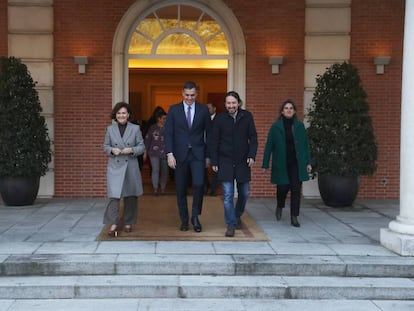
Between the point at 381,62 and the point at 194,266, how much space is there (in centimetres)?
645

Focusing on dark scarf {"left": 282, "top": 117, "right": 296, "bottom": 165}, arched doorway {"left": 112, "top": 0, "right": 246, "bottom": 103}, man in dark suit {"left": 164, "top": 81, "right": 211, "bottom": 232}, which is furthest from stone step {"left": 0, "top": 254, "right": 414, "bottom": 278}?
arched doorway {"left": 112, "top": 0, "right": 246, "bottom": 103}

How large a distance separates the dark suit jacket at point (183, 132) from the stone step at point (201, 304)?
2288 millimetres

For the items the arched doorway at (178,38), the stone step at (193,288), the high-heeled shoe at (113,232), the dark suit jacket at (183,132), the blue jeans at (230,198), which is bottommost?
the stone step at (193,288)

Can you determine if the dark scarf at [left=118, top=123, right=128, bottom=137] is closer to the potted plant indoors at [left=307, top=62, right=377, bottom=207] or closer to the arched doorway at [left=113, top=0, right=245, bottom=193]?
the arched doorway at [left=113, top=0, right=245, bottom=193]

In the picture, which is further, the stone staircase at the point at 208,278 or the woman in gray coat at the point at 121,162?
the woman in gray coat at the point at 121,162

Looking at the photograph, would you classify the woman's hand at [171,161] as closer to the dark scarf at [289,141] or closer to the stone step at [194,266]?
the stone step at [194,266]

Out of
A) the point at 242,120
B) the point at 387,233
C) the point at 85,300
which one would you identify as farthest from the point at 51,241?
the point at 387,233

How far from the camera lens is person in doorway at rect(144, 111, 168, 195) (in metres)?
11.1

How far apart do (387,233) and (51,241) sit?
4020 mm

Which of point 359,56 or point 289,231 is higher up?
point 359,56

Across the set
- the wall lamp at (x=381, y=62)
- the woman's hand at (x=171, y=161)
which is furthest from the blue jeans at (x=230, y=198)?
the wall lamp at (x=381, y=62)

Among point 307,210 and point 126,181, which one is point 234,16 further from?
point 126,181

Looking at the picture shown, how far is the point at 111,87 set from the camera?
10688mm

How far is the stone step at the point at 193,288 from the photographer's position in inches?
222
